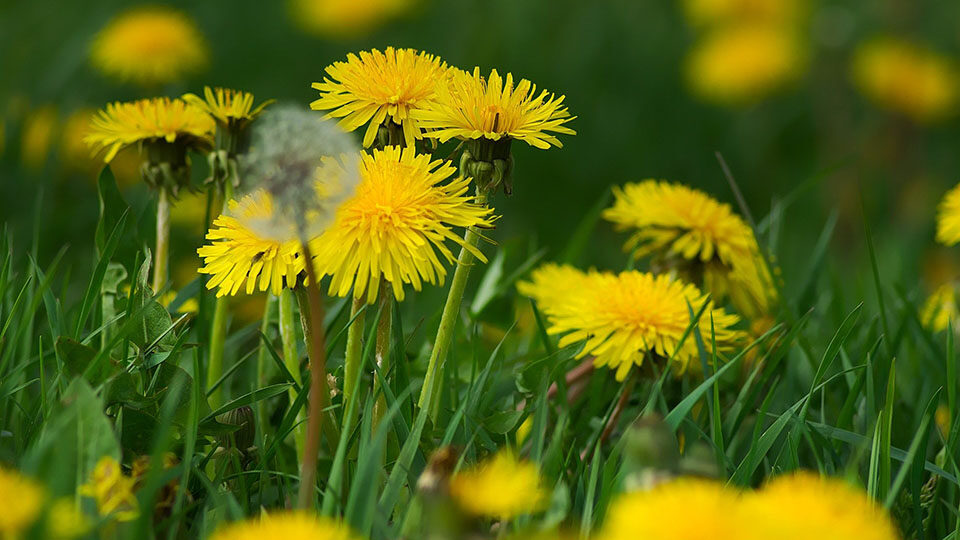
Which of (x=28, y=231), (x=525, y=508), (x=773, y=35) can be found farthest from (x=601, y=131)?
(x=525, y=508)

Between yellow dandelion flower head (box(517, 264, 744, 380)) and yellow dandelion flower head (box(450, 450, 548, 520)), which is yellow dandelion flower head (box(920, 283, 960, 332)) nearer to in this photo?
yellow dandelion flower head (box(517, 264, 744, 380))

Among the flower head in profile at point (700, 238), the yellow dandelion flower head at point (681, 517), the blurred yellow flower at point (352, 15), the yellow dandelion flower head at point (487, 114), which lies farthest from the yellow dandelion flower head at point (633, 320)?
the blurred yellow flower at point (352, 15)

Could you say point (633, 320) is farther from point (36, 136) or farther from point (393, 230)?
point (36, 136)

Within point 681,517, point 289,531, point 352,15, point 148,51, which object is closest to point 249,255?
point 289,531

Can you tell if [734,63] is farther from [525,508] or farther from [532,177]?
[525,508]

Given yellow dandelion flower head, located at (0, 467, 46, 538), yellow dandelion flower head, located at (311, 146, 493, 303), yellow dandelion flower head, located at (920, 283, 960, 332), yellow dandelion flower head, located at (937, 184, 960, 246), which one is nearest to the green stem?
yellow dandelion flower head, located at (311, 146, 493, 303)
